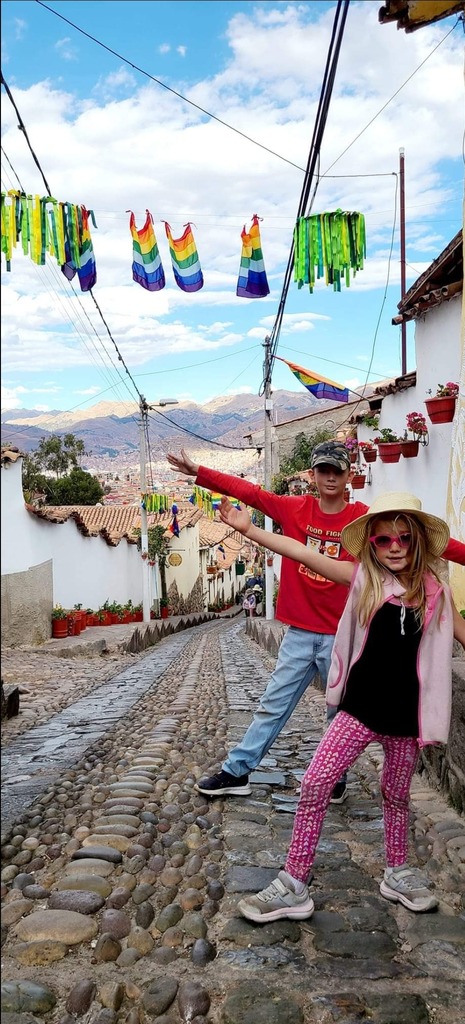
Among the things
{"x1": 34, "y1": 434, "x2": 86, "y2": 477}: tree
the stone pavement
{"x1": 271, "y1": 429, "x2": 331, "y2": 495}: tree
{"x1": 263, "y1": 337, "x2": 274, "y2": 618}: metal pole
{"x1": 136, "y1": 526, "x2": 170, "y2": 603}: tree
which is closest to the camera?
the stone pavement

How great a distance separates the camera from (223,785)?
4098 mm

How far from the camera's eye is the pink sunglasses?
2799 millimetres

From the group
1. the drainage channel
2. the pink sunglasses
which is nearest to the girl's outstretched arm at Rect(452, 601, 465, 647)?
the pink sunglasses

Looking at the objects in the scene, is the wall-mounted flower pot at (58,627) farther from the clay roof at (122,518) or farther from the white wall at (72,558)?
the clay roof at (122,518)

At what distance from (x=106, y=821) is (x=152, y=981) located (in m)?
1.39

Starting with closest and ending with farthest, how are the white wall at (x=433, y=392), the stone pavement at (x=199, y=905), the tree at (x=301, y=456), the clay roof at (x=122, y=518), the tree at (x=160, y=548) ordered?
the stone pavement at (x=199, y=905)
the white wall at (x=433, y=392)
the tree at (x=301, y=456)
the tree at (x=160, y=548)
the clay roof at (x=122, y=518)

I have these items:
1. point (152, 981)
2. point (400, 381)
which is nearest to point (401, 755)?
point (152, 981)

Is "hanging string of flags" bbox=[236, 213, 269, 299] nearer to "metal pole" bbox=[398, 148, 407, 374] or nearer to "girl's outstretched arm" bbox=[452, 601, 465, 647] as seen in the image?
"girl's outstretched arm" bbox=[452, 601, 465, 647]

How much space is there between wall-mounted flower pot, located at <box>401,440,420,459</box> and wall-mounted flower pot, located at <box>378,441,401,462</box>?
75mm

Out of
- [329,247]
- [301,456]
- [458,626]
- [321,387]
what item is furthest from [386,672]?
[301,456]

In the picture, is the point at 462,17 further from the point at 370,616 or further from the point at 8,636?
the point at 8,636

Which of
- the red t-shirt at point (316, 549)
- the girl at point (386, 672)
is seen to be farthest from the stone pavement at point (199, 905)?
the red t-shirt at point (316, 549)

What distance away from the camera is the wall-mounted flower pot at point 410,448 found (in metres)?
8.16

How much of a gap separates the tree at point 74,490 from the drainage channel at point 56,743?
1382 inches
